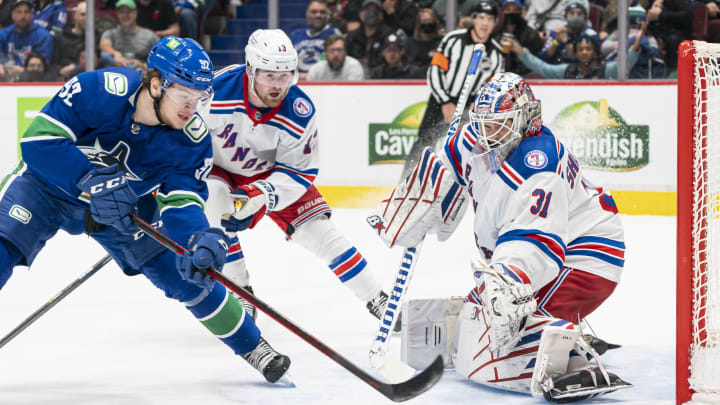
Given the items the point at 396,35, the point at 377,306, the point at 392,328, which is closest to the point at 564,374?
the point at 392,328

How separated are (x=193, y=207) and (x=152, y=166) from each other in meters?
0.17

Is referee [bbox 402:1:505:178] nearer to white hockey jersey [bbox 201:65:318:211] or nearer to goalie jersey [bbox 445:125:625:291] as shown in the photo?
white hockey jersey [bbox 201:65:318:211]

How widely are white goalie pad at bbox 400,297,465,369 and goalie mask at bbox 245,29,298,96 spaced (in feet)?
2.93

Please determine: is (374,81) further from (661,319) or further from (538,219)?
(538,219)

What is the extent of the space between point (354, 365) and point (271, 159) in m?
1.23

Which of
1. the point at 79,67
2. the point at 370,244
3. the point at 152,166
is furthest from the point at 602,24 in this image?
the point at 152,166

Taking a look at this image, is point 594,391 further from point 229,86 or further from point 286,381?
point 229,86

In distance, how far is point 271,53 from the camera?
3.30 m

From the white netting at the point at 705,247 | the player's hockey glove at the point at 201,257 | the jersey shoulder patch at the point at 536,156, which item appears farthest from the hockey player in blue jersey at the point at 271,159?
the white netting at the point at 705,247

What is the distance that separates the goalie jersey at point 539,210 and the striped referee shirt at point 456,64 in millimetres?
3179

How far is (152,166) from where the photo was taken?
2744mm

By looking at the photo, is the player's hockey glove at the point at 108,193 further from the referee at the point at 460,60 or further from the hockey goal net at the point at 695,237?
the referee at the point at 460,60

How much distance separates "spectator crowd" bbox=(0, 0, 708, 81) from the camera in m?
6.11

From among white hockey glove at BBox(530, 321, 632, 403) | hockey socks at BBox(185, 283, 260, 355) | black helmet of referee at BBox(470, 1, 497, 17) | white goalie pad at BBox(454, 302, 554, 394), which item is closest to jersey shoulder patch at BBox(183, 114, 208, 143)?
hockey socks at BBox(185, 283, 260, 355)
